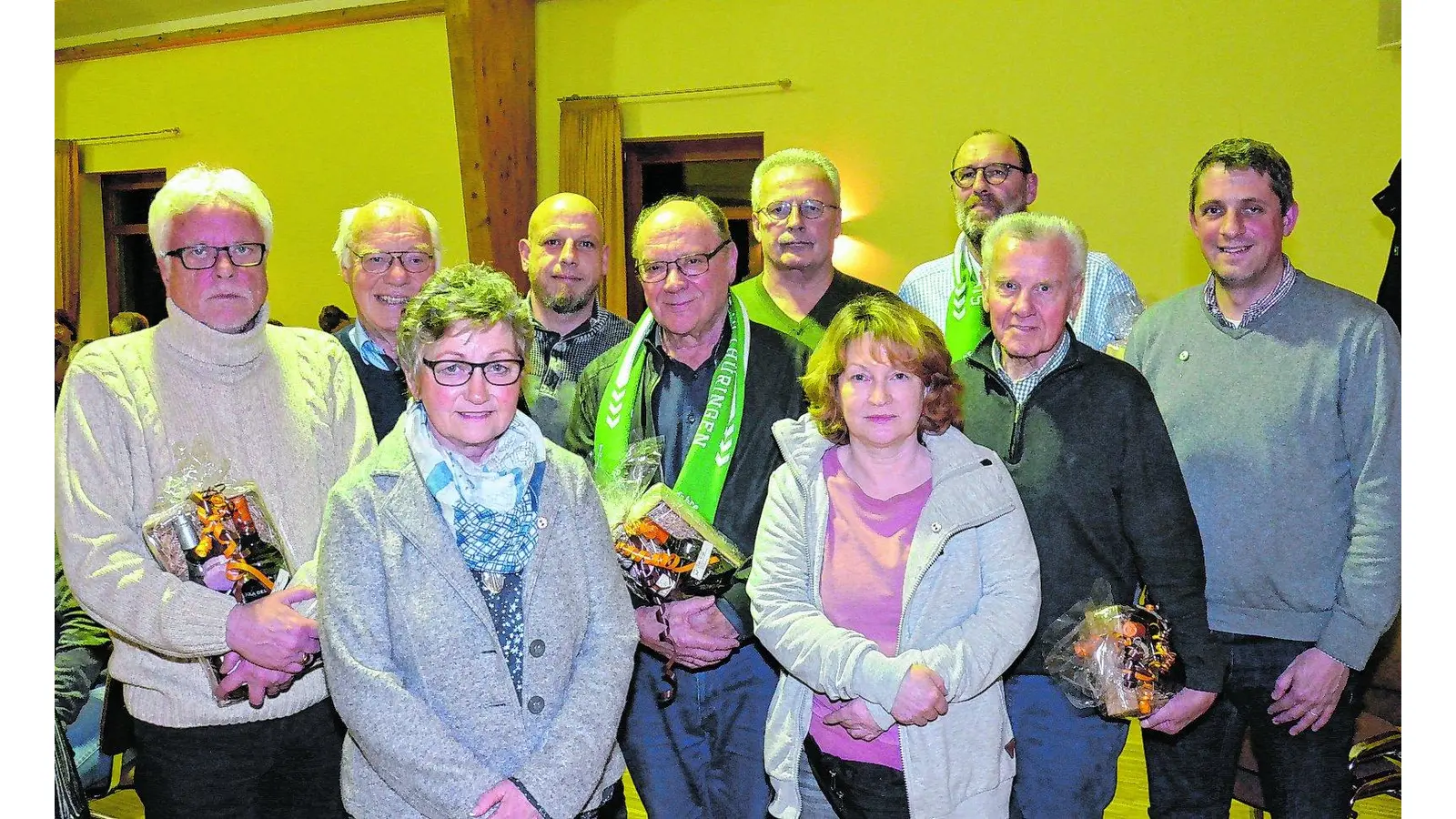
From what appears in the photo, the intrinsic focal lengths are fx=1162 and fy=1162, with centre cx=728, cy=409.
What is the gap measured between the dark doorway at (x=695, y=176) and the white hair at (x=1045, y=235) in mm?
6436

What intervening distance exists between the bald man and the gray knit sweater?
70.8 inches

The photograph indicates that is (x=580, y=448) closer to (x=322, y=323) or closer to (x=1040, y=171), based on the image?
(x=1040, y=171)

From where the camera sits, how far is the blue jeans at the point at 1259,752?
8.97 feet

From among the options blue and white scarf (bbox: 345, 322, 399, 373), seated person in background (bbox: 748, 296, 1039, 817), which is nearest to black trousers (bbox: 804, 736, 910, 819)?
seated person in background (bbox: 748, 296, 1039, 817)

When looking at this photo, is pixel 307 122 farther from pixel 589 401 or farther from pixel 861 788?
pixel 861 788

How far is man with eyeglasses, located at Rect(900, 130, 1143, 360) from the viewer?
3.38 meters

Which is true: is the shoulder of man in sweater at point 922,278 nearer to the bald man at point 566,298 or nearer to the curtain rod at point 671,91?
the bald man at point 566,298

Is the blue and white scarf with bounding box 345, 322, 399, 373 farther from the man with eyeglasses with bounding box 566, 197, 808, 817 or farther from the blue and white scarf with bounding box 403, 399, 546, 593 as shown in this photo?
the blue and white scarf with bounding box 403, 399, 546, 593

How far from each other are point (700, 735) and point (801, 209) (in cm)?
166

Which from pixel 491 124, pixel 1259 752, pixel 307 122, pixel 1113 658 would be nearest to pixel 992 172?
pixel 1113 658

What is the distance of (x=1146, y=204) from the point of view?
7617mm

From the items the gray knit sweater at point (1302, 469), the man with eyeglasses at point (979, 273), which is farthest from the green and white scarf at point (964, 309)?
the gray knit sweater at point (1302, 469)
